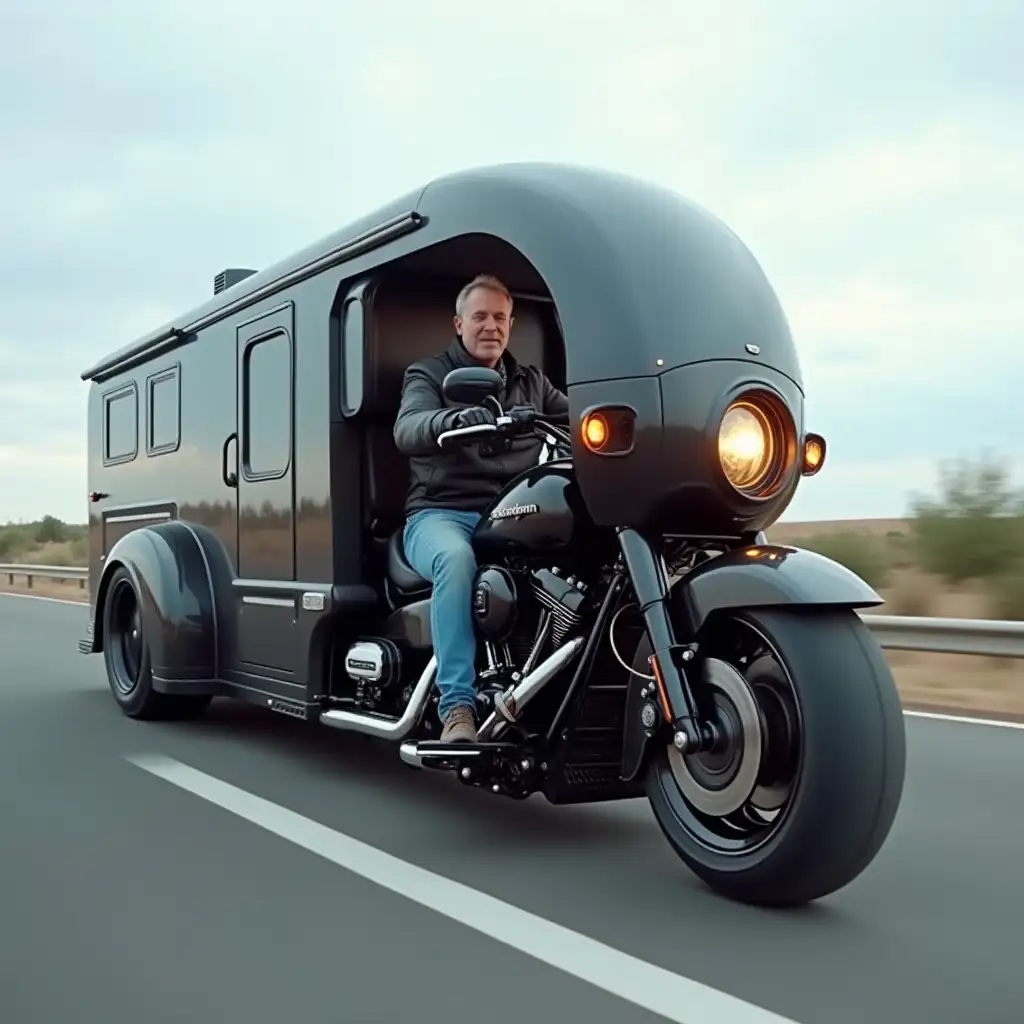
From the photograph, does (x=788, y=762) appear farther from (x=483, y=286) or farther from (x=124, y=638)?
(x=124, y=638)

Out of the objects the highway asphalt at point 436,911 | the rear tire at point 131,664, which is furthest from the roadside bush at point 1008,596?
the rear tire at point 131,664

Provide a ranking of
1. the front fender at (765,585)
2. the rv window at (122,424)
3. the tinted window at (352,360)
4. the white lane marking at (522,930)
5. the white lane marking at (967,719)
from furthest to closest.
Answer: the rv window at (122,424)
the white lane marking at (967,719)
the tinted window at (352,360)
the front fender at (765,585)
the white lane marking at (522,930)

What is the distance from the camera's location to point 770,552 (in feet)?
13.8

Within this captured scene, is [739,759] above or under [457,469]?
under

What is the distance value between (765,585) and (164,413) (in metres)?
5.27

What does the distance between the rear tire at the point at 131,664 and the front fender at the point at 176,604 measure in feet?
0.64

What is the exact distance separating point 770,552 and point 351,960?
1.72 metres

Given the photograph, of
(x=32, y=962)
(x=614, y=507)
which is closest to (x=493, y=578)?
(x=614, y=507)

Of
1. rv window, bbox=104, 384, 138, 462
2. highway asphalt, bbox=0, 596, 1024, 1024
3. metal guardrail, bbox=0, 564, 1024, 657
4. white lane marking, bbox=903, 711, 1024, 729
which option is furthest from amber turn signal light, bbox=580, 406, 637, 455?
rv window, bbox=104, 384, 138, 462

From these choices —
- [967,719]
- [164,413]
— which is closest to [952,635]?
[967,719]

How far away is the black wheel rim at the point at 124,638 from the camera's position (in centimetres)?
838

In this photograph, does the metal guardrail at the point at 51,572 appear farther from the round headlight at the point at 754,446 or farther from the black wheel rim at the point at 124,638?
the round headlight at the point at 754,446

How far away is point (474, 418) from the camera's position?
4.91 m

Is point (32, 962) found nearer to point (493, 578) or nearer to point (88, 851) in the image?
point (88, 851)
